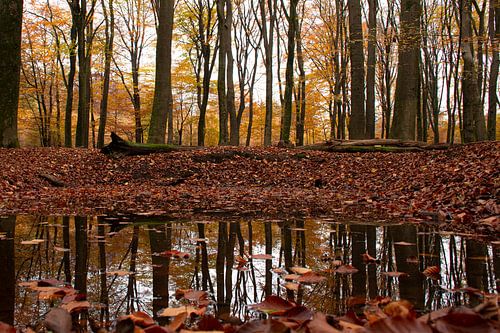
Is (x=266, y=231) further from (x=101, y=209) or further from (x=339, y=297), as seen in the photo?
(x=101, y=209)

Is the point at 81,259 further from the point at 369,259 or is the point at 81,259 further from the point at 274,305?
the point at 369,259

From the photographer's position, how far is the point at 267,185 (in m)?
8.89

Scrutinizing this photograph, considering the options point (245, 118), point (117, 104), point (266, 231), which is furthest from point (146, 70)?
point (266, 231)

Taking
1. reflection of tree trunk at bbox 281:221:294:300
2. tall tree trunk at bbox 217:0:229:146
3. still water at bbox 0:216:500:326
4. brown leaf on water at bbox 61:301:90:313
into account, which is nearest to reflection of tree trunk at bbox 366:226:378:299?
still water at bbox 0:216:500:326

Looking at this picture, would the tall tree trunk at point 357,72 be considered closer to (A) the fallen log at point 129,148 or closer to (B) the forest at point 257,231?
(B) the forest at point 257,231

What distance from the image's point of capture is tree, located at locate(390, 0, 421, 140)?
10.8 meters

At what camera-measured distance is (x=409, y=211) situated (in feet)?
14.0

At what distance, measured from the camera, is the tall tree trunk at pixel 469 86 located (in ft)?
33.7

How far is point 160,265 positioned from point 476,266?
177 cm

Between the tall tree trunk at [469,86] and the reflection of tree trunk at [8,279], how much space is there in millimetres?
11414

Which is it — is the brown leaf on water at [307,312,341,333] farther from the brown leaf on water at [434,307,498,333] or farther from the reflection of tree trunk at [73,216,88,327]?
the reflection of tree trunk at [73,216,88,327]

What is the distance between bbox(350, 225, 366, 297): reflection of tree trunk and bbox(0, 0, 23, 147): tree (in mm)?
9612

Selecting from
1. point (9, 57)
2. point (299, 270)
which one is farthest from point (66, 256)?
point (9, 57)

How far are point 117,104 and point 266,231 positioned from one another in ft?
105
